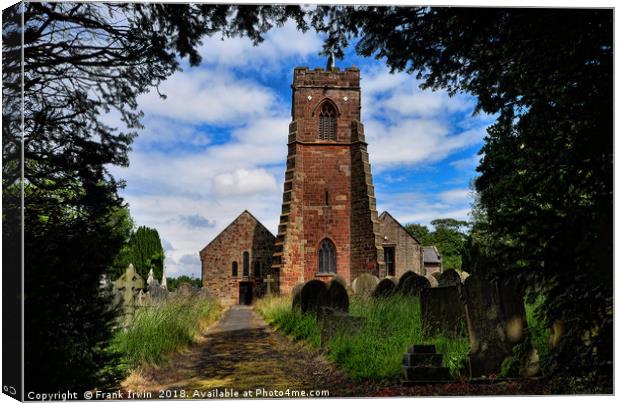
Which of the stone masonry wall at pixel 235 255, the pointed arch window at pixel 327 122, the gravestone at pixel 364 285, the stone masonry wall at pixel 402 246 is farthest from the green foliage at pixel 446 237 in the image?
Result: the stone masonry wall at pixel 235 255

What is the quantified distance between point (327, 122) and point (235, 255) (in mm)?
13155

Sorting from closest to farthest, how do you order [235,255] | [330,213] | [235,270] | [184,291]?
1. [184,291]
2. [330,213]
3. [235,270]
4. [235,255]

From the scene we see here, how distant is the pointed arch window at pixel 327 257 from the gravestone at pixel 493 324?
10941 mm

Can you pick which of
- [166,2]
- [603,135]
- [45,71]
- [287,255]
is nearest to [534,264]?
[603,135]

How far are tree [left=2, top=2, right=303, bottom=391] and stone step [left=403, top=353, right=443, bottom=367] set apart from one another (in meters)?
2.88

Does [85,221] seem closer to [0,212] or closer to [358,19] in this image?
[0,212]

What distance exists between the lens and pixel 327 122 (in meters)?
16.5

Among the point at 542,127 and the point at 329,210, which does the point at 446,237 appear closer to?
the point at 542,127

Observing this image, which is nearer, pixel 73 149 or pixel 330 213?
pixel 73 149

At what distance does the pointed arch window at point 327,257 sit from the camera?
17.0 m

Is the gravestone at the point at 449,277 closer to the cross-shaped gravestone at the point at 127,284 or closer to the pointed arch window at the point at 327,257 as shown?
the cross-shaped gravestone at the point at 127,284

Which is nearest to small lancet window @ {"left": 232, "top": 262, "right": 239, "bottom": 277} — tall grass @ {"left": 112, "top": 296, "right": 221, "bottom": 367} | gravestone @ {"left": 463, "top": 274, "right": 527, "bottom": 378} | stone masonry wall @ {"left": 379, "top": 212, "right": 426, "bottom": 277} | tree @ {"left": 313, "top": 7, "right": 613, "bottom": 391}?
stone masonry wall @ {"left": 379, "top": 212, "right": 426, "bottom": 277}

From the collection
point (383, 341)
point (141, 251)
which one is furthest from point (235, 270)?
point (383, 341)

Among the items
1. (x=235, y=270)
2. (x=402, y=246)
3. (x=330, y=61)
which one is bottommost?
(x=235, y=270)
